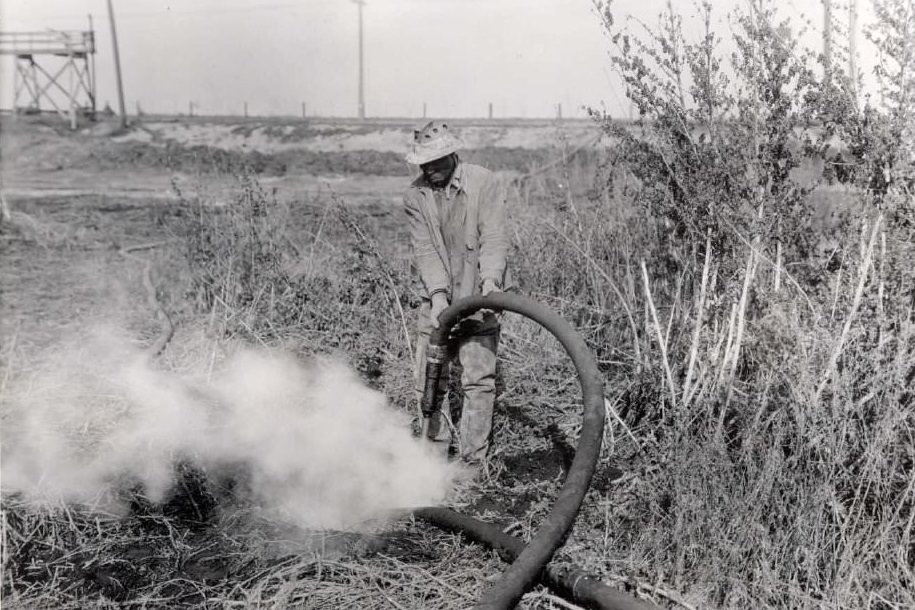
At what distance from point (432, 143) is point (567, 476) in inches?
76.9

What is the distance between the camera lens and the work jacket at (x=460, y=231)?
4.40 m

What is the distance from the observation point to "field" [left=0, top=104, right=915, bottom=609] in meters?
3.16

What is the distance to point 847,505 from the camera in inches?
130

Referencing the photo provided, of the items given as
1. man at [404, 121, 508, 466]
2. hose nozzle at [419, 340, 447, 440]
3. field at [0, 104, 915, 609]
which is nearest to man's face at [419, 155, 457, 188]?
man at [404, 121, 508, 466]

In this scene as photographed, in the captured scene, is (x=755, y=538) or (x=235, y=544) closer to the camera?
(x=755, y=538)

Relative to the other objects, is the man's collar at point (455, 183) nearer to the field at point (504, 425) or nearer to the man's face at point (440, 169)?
the man's face at point (440, 169)

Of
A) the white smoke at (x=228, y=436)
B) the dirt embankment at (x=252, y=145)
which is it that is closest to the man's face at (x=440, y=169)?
the white smoke at (x=228, y=436)

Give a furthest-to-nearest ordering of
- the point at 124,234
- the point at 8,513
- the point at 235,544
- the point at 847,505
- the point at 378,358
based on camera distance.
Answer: the point at 124,234 → the point at 378,358 → the point at 8,513 → the point at 235,544 → the point at 847,505

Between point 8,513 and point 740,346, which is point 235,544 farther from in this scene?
point 740,346

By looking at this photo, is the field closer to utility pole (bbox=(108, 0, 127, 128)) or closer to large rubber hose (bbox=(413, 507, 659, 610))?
large rubber hose (bbox=(413, 507, 659, 610))

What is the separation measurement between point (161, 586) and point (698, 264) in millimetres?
3388

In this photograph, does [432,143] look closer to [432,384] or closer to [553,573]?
[432,384]

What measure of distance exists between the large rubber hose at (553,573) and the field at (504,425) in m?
0.07

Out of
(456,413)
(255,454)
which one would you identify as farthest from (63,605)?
(456,413)
